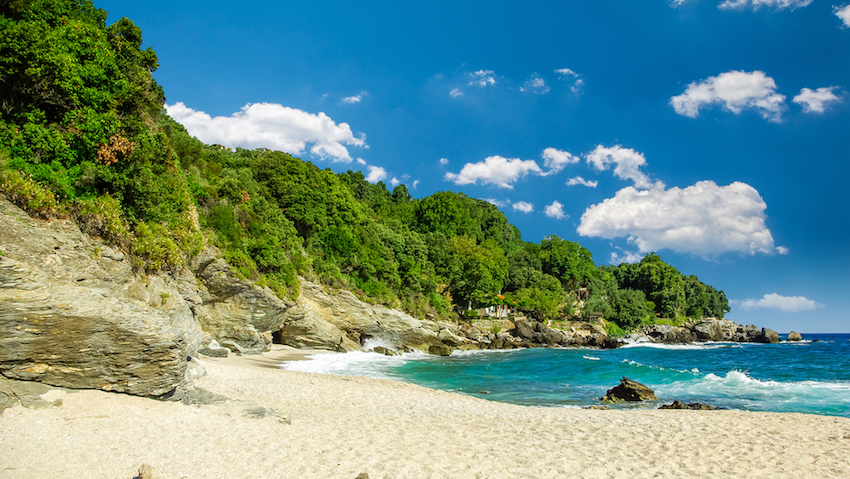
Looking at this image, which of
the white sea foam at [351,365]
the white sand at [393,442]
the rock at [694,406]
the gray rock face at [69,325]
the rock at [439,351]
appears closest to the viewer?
the white sand at [393,442]

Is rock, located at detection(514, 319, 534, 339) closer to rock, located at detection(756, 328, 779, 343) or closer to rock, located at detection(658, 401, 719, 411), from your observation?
rock, located at detection(658, 401, 719, 411)

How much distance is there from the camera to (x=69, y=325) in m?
8.77

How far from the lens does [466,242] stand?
63.5m

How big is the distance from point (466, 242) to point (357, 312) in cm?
3159

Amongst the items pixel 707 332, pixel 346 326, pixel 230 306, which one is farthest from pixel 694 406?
pixel 707 332

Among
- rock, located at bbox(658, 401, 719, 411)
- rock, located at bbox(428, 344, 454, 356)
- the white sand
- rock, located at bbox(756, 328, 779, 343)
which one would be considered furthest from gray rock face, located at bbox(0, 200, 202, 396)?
rock, located at bbox(756, 328, 779, 343)

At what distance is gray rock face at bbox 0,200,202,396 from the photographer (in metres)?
8.43

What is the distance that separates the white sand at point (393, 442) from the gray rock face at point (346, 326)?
17.2m

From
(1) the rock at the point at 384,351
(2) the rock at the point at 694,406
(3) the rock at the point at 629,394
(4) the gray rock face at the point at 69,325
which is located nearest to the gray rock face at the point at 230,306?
(1) the rock at the point at 384,351

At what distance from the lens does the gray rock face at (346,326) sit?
30.3m

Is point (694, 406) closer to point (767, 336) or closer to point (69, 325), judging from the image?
point (69, 325)

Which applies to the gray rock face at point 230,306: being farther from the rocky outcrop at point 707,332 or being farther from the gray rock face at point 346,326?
the rocky outcrop at point 707,332

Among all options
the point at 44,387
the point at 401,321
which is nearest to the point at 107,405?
the point at 44,387

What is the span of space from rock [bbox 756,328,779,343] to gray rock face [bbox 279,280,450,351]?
71697 mm
